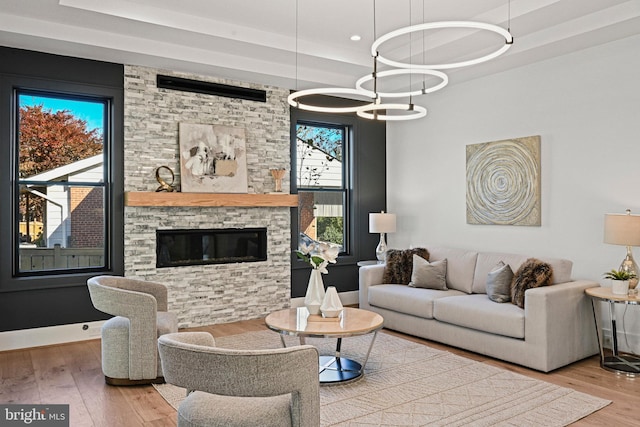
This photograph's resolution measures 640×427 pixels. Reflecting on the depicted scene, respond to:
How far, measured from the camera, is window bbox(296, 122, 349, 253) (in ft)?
21.4

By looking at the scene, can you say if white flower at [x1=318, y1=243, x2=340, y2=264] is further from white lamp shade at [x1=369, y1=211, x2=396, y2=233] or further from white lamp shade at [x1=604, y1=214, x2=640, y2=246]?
white lamp shade at [x1=369, y1=211, x2=396, y2=233]

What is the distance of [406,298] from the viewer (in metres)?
5.02

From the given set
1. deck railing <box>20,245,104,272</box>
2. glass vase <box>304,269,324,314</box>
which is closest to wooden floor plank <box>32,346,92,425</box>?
deck railing <box>20,245,104,272</box>

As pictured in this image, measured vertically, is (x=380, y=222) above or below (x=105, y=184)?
below

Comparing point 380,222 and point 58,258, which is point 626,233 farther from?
point 58,258

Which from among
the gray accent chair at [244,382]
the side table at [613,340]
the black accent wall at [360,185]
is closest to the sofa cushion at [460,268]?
the side table at [613,340]

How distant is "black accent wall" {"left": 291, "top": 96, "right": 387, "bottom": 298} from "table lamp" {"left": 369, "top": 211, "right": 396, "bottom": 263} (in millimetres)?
466

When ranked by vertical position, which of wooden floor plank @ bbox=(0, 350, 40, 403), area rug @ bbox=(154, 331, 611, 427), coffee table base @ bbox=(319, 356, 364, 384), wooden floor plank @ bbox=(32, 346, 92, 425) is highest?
coffee table base @ bbox=(319, 356, 364, 384)

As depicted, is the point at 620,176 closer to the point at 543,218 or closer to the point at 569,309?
the point at 543,218

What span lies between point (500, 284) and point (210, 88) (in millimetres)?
3720

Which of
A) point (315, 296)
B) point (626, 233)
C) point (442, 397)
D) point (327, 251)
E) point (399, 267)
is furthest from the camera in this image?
point (399, 267)

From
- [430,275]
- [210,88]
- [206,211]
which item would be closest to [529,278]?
[430,275]

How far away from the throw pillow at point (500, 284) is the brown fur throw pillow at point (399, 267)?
1.09 meters

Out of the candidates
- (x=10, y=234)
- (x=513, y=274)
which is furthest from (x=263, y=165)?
(x=513, y=274)
